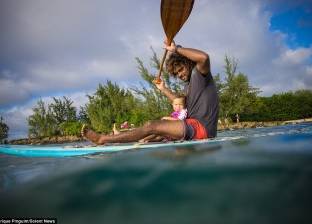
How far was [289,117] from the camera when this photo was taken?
24.8m

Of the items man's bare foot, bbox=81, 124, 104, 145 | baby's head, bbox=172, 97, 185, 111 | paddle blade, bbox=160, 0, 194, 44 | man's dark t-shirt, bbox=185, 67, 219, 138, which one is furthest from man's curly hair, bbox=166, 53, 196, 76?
man's bare foot, bbox=81, 124, 104, 145

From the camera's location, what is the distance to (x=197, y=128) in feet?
10.4

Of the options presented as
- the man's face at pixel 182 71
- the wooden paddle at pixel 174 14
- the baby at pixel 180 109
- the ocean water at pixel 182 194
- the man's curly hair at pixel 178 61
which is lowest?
the ocean water at pixel 182 194

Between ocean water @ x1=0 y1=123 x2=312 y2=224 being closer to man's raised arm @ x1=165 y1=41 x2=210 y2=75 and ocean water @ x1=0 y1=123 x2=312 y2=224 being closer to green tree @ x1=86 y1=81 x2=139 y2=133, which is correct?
man's raised arm @ x1=165 y1=41 x2=210 y2=75

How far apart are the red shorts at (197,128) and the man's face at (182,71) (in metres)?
0.57

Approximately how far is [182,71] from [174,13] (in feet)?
3.90

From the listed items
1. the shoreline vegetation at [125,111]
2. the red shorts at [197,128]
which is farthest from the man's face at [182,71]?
the shoreline vegetation at [125,111]

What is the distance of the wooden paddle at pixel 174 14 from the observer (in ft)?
12.7

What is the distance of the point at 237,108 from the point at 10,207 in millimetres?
20708

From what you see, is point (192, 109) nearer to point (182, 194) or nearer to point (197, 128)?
point (197, 128)

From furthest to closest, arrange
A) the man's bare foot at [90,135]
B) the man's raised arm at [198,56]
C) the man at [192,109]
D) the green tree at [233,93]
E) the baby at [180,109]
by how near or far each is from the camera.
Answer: the green tree at [233,93] → the baby at [180,109] → the man's bare foot at [90,135] → the man at [192,109] → the man's raised arm at [198,56]

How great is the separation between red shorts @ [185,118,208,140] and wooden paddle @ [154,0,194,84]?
3.91 ft

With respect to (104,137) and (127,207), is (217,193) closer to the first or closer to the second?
(127,207)

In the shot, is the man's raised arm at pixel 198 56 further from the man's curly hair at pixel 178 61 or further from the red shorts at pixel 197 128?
the red shorts at pixel 197 128
